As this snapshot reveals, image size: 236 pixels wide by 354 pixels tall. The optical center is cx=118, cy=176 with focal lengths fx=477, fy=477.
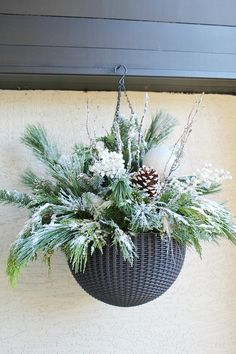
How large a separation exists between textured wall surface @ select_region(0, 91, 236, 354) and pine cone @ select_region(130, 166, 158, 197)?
0.90 ft

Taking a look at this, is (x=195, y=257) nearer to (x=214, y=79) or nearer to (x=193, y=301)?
(x=193, y=301)

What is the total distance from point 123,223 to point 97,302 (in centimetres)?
27

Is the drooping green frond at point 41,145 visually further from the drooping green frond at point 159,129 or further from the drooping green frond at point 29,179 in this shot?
the drooping green frond at point 159,129

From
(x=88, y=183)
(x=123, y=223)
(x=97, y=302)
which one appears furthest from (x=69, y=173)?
(x=97, y=302)

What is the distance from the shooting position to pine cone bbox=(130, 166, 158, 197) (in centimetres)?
83

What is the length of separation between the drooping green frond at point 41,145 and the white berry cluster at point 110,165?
5.7 inches

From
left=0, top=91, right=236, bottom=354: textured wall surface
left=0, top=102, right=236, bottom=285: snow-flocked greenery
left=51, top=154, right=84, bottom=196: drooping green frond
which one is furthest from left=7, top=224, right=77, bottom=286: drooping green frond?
left=0, top=91, right=236, bottom=354: textured wall surface

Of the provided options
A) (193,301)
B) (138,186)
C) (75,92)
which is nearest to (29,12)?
(75,92)

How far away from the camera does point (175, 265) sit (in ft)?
2.85

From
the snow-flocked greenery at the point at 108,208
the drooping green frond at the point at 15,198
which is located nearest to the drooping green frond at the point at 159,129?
the snow-flocked greenery at the point at 108,208

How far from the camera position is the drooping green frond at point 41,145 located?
970mm

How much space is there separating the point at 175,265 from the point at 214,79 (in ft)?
1.51

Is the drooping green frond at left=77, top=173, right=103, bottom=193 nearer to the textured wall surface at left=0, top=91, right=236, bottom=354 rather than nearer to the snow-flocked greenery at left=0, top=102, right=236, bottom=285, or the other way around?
the snow-flocked greenery at left=0, top=102, right=236, bottom=285

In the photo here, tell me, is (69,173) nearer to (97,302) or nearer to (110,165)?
(110,165)
